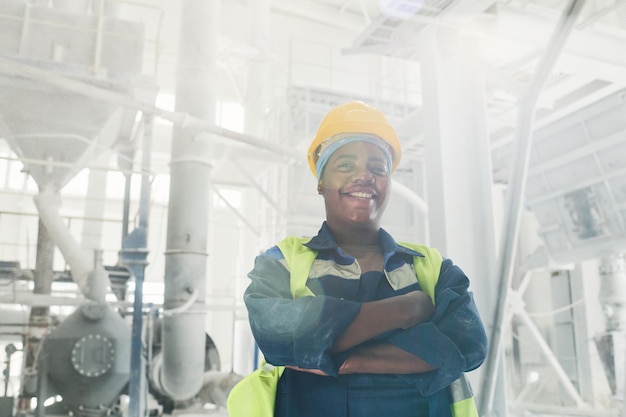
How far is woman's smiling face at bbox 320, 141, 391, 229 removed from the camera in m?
1.34

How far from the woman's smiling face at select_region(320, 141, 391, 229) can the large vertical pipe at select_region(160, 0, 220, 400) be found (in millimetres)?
3835

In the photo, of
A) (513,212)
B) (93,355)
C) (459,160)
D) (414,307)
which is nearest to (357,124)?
(414,307)

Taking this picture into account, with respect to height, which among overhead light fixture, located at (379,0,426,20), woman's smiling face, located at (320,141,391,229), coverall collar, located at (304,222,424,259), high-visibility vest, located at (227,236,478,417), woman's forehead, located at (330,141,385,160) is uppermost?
overhead light fixture, located at (379,0,426,20)

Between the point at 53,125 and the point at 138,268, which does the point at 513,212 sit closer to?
the point at 138,268

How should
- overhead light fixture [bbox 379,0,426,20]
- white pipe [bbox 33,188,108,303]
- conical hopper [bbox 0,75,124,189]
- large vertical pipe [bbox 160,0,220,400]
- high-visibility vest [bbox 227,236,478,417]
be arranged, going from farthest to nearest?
white pipe [bbox 33,188,108,303] < large vertical pipe [bbox 160,0,220,400] < conical hopper [bbox 0,75,124,189] < overhead light fixture [bbox 379,0,426,20] < high-visibility vest [bbox 227,236,478,417]

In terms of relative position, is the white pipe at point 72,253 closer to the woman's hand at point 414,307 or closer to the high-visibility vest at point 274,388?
the high-visibility vest at point 274,388

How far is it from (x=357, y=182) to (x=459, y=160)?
5.83 feet

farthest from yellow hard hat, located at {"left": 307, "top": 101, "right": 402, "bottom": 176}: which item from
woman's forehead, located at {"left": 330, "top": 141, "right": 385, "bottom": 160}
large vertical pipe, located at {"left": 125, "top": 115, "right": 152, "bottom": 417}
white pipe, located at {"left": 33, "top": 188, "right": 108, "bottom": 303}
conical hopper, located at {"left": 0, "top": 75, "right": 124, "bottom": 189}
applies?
white pipe, located at {"left": 33, "top": 188, "right": 108, "bottom": 303}

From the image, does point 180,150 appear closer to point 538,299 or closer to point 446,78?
point 446,78

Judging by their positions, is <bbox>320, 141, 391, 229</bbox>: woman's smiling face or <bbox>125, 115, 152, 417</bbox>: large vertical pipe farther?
<bbox>125, 115, 152, 417</bbox>: large vertical pipe

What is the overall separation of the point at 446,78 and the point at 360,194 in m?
1.96

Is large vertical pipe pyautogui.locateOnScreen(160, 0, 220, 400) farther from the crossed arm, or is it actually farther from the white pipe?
the crossed arm

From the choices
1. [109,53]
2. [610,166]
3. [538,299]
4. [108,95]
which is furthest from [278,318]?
[538,299]

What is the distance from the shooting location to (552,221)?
5.96 m
